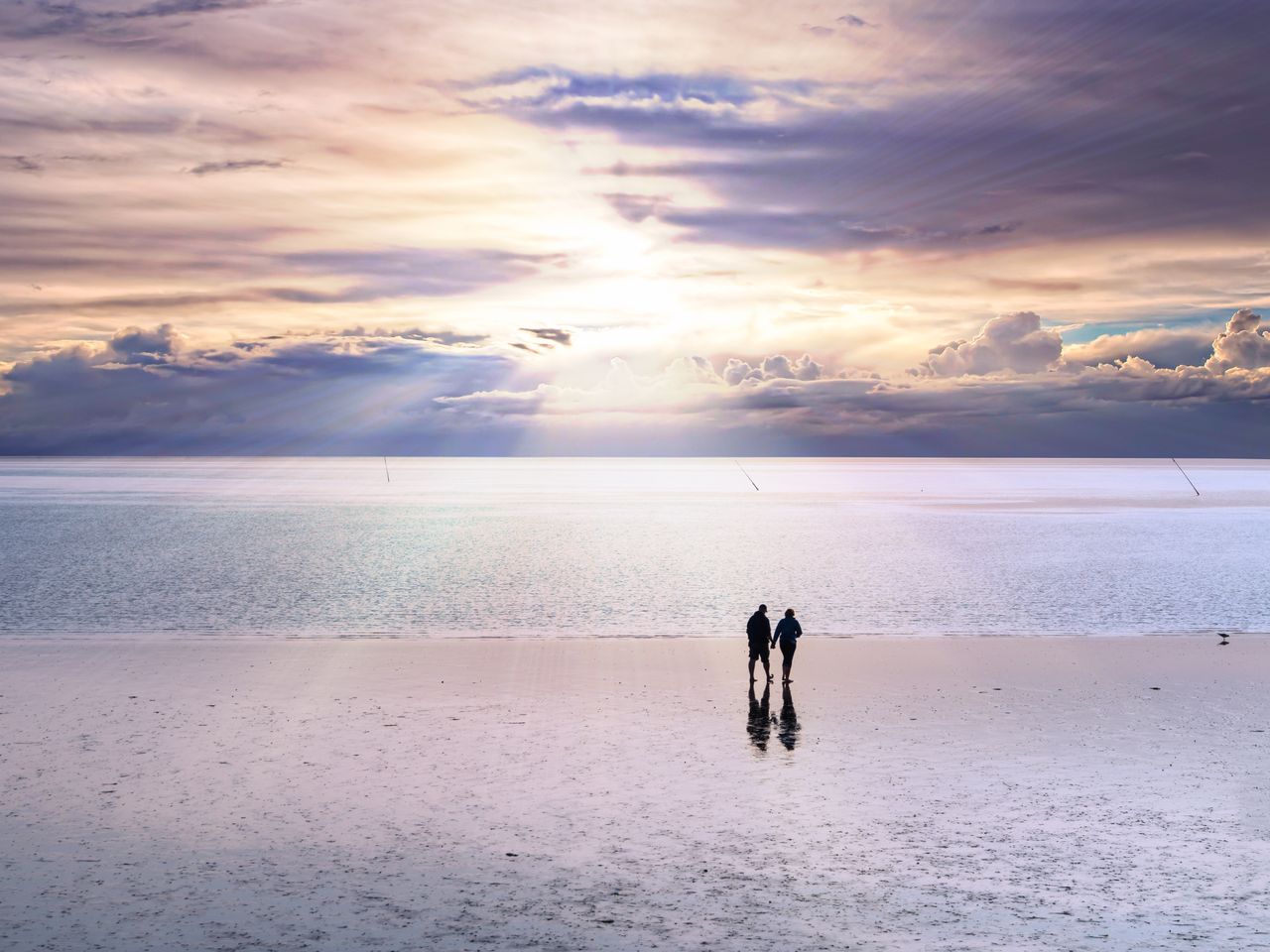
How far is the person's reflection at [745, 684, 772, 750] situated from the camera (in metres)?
22.7

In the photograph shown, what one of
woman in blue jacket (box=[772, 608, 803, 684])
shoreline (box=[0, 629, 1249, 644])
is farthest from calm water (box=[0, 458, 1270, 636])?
woman in blue jacket (box=[772, 608, 803, 684])

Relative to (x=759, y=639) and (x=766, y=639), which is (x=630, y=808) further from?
(x=766, y=639)

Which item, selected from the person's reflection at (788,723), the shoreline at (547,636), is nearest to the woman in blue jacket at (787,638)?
the person's reflection at (788,723)

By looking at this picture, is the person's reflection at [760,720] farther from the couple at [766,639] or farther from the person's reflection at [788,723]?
the couple at [766,639]

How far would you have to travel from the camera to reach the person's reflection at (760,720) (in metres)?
22.7

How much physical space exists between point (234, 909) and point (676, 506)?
434 feet

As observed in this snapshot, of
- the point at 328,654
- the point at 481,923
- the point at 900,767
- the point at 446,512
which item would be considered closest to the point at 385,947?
the point at 481,923

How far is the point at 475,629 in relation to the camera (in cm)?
3962

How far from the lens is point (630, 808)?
18.0 metres

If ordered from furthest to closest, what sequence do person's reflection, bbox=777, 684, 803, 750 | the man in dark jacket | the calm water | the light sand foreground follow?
1. the calm water
2. the man in dark jacket
3. person's reflection, bbox=777, 684, 803, 750
4. the light sand foreground

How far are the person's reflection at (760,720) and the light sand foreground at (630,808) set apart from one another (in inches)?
6.4

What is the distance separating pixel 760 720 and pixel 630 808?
7.13 m

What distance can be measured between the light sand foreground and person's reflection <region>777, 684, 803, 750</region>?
141 mm

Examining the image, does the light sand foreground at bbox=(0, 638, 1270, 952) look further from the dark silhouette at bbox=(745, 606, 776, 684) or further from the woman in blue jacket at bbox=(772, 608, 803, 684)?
the dark silhouette at bbox=(745, 606, 776, 684)
